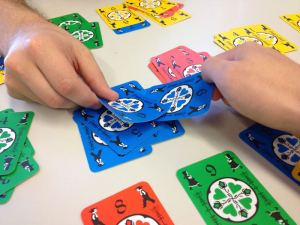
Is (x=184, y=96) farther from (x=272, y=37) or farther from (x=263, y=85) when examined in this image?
(x=272, y=37)

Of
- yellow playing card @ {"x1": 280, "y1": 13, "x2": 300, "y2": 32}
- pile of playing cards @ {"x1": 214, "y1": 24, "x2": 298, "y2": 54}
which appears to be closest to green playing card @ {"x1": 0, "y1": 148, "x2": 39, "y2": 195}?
pile of playing cards @ {"x1": 214, "y1": 24, "x2": 298, "y2": 54}

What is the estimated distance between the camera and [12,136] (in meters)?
0.54

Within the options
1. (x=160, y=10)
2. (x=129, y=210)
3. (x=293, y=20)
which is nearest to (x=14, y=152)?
(x=129, y=210)

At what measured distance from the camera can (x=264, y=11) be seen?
0.99m

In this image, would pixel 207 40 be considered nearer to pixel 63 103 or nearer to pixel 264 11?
pixel 264 11

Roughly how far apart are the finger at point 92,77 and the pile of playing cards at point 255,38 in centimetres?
45

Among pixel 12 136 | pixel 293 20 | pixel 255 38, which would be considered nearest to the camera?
pixel 12 136

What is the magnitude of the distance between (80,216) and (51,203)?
0.20 ft

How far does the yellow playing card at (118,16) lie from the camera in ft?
2.97

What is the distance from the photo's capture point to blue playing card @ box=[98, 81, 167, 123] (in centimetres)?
52

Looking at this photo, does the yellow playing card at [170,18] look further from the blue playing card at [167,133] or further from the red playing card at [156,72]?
the blue playing card at [167,133]

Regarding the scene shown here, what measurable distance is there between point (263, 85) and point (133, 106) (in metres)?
0.29

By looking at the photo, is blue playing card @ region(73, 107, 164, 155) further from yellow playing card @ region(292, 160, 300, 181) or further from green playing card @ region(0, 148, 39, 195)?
yellow playing card @ region(292, 160, 300, 181)

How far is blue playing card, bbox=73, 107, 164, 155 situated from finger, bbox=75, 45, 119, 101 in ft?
0.15
